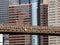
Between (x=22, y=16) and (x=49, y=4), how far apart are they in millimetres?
693

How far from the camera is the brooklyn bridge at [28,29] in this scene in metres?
0.62

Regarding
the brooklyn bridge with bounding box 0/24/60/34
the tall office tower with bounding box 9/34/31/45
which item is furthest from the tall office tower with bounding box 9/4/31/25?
the brooklyn bridge with bounding box 0/24/60/34

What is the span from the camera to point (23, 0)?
18.5ft

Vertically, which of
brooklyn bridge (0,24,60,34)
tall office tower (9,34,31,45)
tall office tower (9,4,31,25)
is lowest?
tall office tower (9,34,31,45)

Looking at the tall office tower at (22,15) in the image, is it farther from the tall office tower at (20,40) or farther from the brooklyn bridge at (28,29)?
the brooklyn bridge at (28,29)

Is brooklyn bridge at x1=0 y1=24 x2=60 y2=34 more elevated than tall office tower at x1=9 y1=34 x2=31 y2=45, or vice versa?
brooklyn bridge at x1=0 y1=24 x2=60 y2=34

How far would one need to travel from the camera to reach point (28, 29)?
63 centimetres

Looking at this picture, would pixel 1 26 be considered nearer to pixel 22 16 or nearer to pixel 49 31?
pixel 49 31

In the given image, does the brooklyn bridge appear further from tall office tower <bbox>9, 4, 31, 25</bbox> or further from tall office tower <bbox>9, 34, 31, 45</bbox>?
tall office tower <bbox>9, 4, 31, 25</bbox>

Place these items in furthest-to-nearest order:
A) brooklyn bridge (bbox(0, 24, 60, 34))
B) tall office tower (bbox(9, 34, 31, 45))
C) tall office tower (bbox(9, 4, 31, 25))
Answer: tall office tower (bbox(9, 4, 31, 25)) < tall office tower (bbox(9, 34, 31, 45)) < brooklyn bridge (bbox(0, 24, 60, 34))

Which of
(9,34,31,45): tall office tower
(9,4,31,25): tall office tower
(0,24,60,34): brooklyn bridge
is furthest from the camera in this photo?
(9,4,31,25): tall office tower

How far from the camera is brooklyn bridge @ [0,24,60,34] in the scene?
2.04 ft

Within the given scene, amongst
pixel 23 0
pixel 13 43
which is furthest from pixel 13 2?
pixel 13 43

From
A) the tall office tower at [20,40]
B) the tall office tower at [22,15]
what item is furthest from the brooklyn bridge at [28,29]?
the tall office tower at [22,15]
